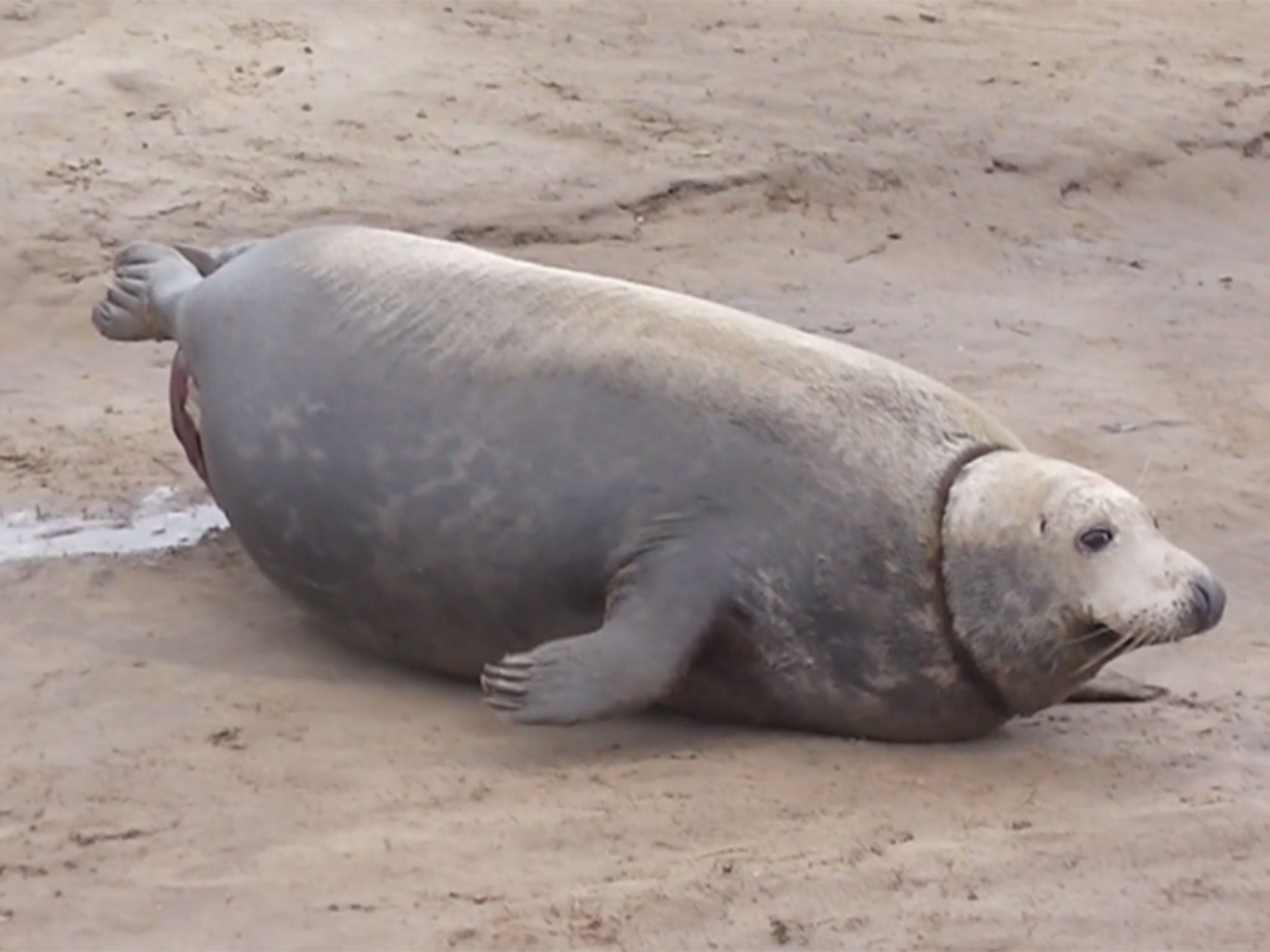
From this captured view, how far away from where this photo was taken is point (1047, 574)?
482 cm

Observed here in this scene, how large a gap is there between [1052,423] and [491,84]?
3.20 m

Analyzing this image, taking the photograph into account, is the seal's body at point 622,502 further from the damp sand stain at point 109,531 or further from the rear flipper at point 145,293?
the damp sand stain at point 109,531

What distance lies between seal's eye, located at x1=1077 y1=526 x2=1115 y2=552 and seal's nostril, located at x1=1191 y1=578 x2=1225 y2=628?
20 cm

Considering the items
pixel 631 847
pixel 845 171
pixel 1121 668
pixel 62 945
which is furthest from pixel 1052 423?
pixel 62 945

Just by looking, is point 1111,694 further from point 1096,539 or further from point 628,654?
point 628,654

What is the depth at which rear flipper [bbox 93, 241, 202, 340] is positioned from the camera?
19.7 ft

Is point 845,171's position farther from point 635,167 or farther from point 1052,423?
point 1052,423

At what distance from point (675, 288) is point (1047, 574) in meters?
3.40

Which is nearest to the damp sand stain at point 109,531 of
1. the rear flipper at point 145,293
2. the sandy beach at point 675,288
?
the sandy beach at point 675,288

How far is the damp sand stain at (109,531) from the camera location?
19.8ft

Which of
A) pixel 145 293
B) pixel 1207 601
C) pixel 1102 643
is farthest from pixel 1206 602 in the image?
pixel 145 293

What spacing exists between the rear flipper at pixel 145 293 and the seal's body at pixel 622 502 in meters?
0.50

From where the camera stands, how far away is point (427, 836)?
436 cm

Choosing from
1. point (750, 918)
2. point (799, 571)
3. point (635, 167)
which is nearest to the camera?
point (750, 918)
